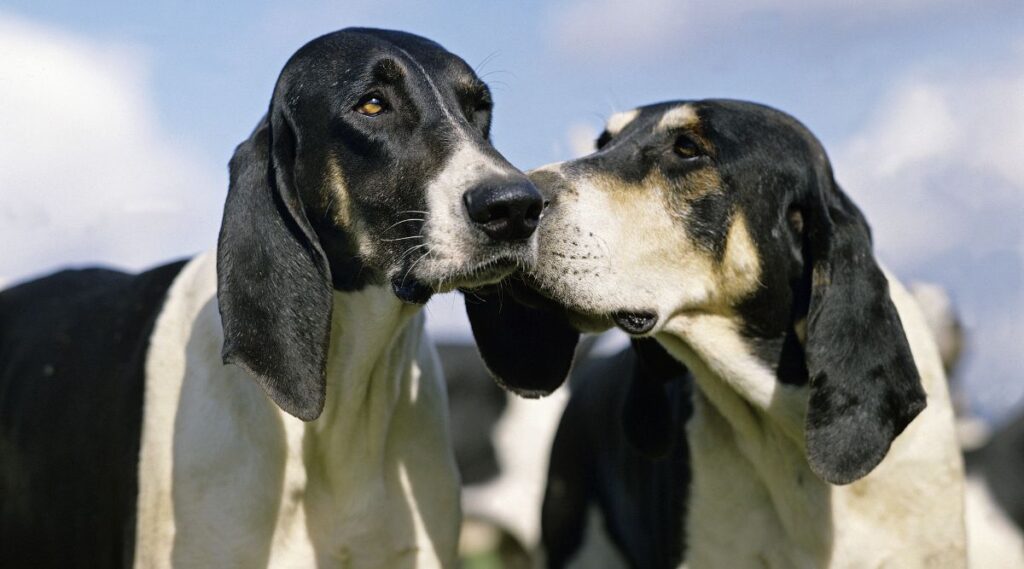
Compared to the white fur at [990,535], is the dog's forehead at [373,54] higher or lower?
higher

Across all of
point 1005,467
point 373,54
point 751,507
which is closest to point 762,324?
point 751,507

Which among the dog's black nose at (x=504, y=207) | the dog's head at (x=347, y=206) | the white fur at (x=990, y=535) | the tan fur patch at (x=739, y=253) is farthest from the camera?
the white fur at (x=990, y=535)

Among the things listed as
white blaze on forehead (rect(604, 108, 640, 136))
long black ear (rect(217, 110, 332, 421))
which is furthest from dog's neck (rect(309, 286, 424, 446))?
white blaze on forehead (rect(604, 108, 640, 136))

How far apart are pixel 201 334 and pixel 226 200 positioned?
551mm

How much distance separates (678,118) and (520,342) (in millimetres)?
876

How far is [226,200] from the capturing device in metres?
4.16

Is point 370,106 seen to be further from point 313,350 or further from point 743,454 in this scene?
point 743,454

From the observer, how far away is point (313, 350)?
4.11 metres

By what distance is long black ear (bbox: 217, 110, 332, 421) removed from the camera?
158 inches

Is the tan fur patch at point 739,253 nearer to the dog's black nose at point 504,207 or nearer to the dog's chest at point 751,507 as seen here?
the dog's chest at point 751,507

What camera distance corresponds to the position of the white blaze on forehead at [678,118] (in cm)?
449

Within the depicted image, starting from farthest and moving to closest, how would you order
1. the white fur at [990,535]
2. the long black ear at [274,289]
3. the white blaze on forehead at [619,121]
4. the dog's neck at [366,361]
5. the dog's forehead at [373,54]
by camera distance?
1. the white fur at [990,535]
2. the white blaze on forehead at [619,121]
3. the dog's neck at [366,361]
4. the dog's forehead at [373,54]
5. the long black ear at [274,289]

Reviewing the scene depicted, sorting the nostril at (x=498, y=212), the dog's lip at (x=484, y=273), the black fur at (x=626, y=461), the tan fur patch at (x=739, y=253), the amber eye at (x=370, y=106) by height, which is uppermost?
the amber eye at (x=370, y=106)

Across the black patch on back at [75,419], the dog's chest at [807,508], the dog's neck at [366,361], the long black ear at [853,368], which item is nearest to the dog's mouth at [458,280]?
the dog's neck at [366,361]
